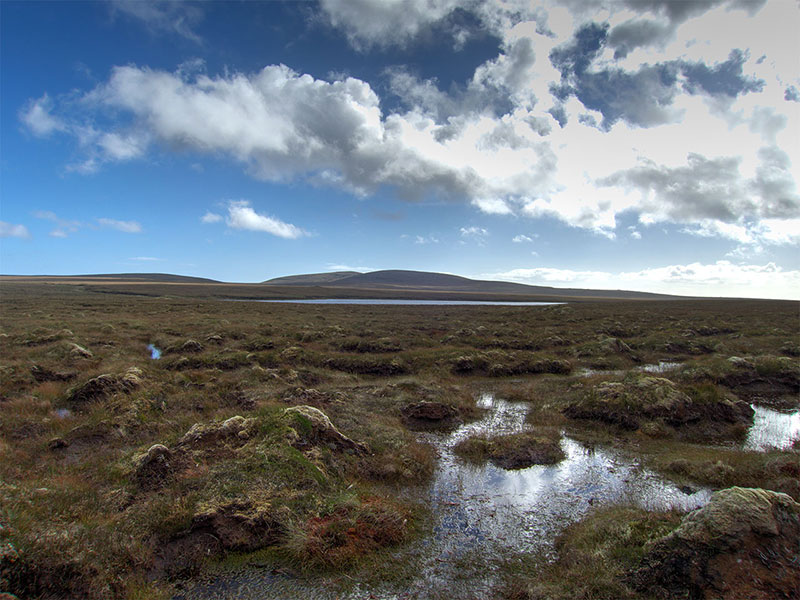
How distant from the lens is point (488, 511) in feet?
27.4

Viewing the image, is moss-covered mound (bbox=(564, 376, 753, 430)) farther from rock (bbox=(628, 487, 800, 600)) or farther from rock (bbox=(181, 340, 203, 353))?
rock (bbox=(181, 340, 203, 353))

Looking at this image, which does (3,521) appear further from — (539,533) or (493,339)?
(493,339)

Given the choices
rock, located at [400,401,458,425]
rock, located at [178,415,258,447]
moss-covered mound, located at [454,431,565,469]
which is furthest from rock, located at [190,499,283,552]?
rock, located at [400,401,458,425]

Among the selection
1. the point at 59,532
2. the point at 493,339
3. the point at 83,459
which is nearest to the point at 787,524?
the point at 59,532

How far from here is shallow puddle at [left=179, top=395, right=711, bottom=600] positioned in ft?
19.6

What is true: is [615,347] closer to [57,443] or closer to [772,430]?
[772,430]

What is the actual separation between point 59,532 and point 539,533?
863cm

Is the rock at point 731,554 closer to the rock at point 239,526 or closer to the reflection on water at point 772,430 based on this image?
the rock at point 239,526

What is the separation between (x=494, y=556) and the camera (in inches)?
268

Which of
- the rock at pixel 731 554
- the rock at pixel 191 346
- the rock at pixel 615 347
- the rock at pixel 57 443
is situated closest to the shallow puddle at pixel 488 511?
the rock at pixel 731 554

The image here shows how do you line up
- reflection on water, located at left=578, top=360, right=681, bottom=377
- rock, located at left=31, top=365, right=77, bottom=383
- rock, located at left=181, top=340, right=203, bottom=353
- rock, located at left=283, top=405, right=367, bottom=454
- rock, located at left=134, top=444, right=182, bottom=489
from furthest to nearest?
rock, located at left=181, top=340, right=203, bottom=353 → reflection on water, located at left=578, top=360, right=681, bottom=377 → rock, located at left=31, top=365, right=77, bottom=383 → rock, located at left=283, top=405, right=367, bottom=454 → rock, located at left=134, top=444, right=182, bottom=489

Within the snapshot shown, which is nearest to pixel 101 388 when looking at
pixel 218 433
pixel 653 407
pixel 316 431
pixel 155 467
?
pixel 218 433

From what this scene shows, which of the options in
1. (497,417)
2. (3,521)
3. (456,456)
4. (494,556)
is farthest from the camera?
(497,417)

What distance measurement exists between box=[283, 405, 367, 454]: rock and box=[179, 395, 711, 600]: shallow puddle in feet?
8.62
